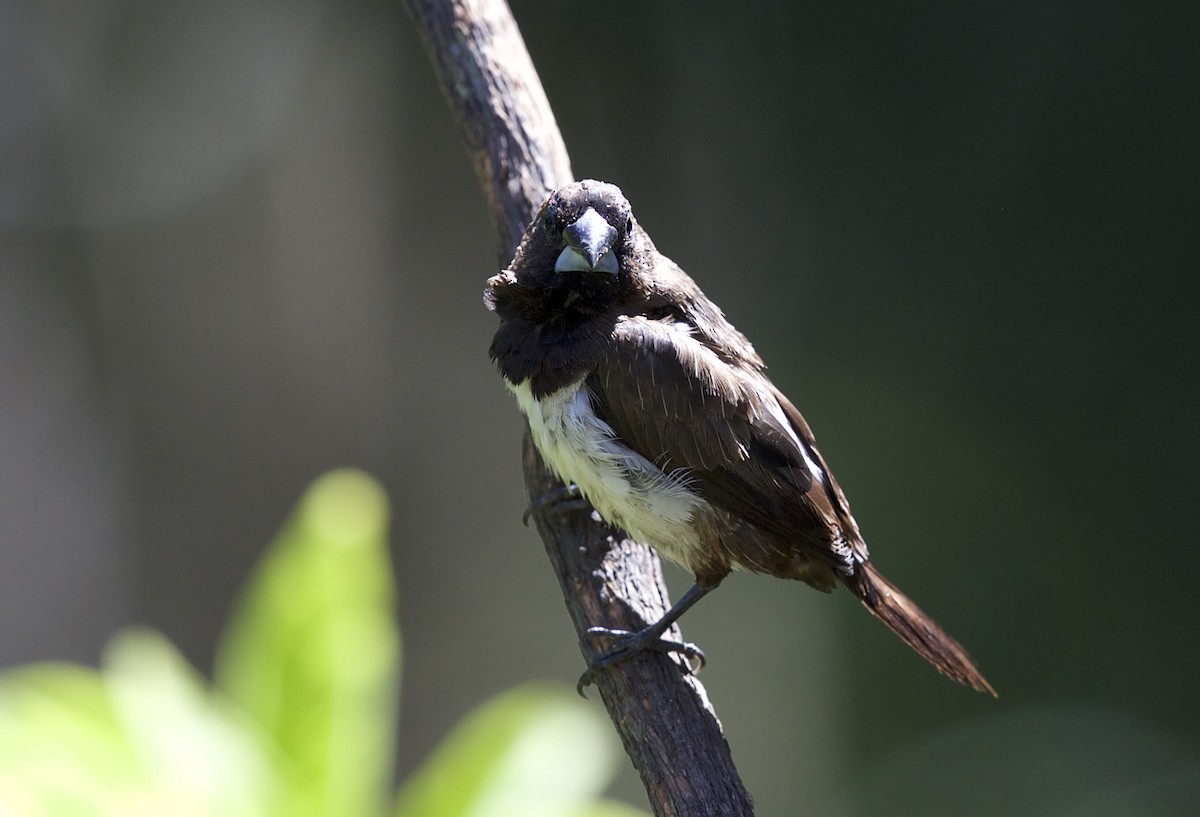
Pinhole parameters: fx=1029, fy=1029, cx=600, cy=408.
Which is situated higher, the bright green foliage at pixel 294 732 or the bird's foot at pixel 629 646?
the bird's foot at pixel 629 646

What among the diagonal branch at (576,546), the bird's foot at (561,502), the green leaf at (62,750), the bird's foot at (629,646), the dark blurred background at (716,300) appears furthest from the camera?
the dark blurred background at (716,300)

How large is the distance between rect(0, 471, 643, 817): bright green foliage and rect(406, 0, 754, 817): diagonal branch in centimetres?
107

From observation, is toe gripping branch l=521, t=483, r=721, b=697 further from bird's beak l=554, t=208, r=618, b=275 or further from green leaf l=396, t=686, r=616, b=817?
green leaf l=396, t=686, r=616, b=817

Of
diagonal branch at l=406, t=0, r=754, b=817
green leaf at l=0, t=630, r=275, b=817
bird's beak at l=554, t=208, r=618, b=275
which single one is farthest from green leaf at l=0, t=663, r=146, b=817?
bird's beak at l=554, t=208, r=618, b=275

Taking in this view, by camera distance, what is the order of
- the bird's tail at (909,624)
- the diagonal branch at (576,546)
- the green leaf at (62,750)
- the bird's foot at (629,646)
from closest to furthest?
the green leaf at (62,750) → the diagonal branch at (576,546) → the bird's foot at (629,646) → the bird's tail at (909,624)

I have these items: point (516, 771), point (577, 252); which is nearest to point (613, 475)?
point (577, 252)

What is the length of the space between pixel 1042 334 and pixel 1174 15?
105cm

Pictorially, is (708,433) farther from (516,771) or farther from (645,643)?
(516,771)

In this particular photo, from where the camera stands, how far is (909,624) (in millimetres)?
2033

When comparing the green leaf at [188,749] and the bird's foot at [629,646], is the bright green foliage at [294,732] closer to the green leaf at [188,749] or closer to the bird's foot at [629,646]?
the green leaf at [188,749]

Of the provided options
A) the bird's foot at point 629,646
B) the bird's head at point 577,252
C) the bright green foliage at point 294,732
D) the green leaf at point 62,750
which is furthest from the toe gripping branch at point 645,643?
the green leaf at point 62,750

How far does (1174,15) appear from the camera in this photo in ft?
10.4

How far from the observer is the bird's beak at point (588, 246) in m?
1.93

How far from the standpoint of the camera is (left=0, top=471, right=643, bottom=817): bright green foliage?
2.06 ft
